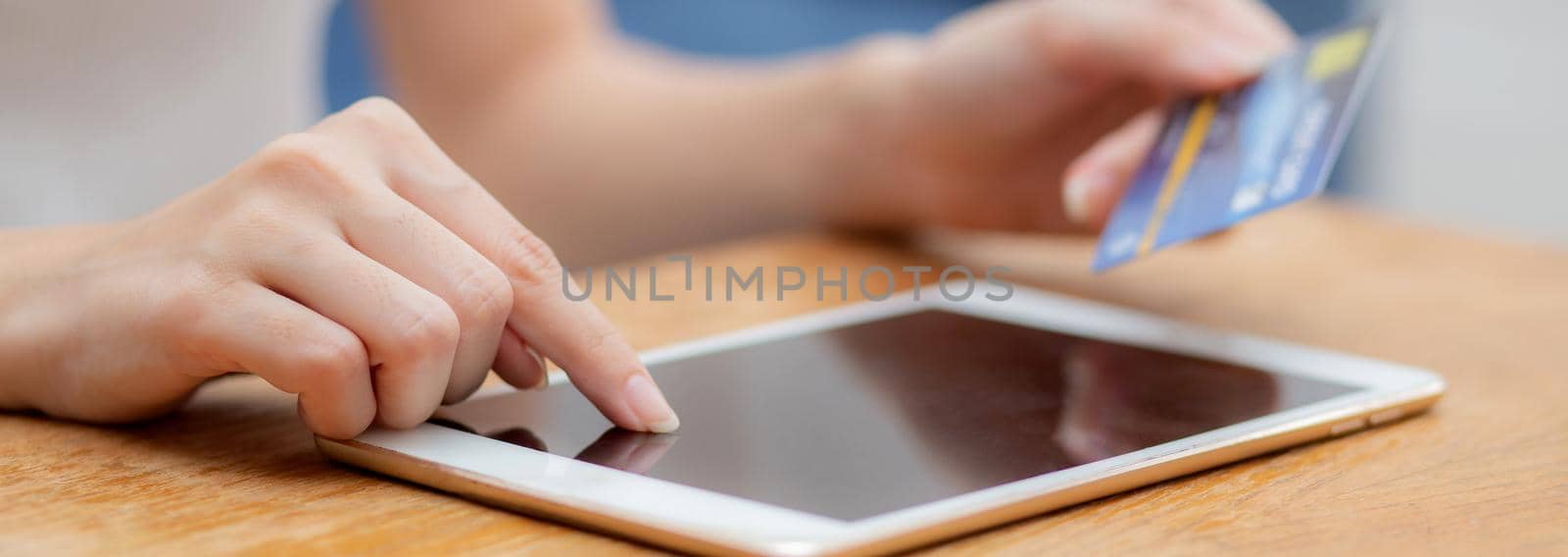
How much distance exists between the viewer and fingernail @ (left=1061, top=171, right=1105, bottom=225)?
0.66 m

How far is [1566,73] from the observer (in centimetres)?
187

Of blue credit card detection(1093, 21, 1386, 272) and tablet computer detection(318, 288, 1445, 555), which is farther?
blue credit card detection(1093, 21, 1386, 272)

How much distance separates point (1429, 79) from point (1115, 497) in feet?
6.12

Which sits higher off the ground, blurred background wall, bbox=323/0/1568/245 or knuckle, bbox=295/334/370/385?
blurred background wall, bbox=323/0/1568/245

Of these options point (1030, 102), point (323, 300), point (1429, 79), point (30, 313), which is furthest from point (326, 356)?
point (1429, 79)

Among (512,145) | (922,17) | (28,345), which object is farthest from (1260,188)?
(922,17)

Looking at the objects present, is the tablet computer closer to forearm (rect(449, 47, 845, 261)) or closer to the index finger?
the index finger

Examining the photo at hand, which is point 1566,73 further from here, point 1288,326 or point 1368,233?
point 1288,326

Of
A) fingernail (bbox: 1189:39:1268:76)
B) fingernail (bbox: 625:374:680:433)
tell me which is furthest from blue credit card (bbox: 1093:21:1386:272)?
fingernail (bbox: 625:374:680:433)

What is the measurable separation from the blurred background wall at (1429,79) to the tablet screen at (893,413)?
148cm

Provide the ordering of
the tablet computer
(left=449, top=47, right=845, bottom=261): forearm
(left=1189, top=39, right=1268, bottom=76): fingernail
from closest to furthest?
the tablet computer
(left=1189, top=39, right=1268, bottom=76): fingernail
(left=449, top=47, right=845, bottom=261): forearm

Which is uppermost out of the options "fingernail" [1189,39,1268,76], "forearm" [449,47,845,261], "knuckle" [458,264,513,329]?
"forearm" [449,47,845,261]

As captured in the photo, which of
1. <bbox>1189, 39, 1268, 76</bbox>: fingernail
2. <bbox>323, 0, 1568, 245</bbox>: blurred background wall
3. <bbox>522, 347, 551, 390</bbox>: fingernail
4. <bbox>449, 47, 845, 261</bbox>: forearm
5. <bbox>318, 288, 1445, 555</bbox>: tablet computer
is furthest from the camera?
<bbox>323, 0, 1568, 245</bbox>: blurred background wall

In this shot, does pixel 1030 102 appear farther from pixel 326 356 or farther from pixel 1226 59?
pixel 326 356
